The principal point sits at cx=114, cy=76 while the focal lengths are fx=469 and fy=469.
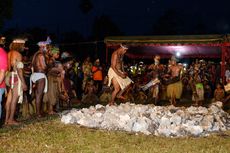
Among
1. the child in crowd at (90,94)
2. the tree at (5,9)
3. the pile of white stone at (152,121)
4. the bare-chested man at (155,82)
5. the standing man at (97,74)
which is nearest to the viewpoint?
the pile of white stone at (152,121)

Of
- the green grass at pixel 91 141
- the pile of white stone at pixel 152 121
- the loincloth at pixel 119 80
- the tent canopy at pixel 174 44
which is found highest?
the tent canopy at pixel 174 44

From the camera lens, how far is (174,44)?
22844mm

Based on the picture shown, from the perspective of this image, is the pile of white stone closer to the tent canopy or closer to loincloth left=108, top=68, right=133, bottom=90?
loincloth left=108, top=68, right=133, bottom=90

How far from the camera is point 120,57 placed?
557 inches

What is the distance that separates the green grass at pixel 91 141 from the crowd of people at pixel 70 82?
1.07 m

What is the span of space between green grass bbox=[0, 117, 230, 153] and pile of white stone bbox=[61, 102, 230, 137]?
0.43 meters

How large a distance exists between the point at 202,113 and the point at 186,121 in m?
1.54

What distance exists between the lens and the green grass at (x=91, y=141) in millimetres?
8250

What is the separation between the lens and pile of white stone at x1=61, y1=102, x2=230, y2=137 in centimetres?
1020

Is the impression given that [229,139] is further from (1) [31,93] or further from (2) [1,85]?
(1) [31,93]

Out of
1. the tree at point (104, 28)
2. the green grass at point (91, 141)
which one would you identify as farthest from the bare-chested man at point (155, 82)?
the tree at point (104, 28)

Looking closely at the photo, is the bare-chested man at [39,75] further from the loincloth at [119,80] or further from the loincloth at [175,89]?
the loincloth at [175,89]

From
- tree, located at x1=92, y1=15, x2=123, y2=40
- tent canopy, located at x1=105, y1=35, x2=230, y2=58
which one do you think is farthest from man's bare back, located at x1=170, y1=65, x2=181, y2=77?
tree, located at x1=92, y1=15, x2=123, y2=40

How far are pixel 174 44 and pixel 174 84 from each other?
585 centimetres
